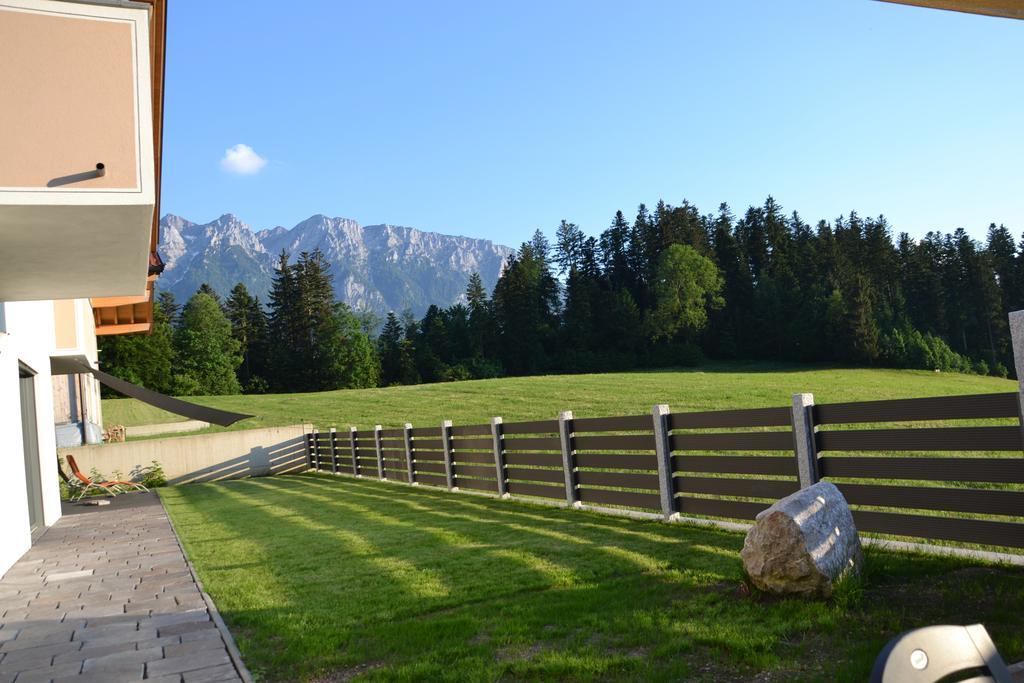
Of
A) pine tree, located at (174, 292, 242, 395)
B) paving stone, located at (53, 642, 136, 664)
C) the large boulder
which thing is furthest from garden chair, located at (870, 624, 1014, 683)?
pine tree, located at (174, 292, 242, 395)

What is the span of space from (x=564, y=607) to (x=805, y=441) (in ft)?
8.75

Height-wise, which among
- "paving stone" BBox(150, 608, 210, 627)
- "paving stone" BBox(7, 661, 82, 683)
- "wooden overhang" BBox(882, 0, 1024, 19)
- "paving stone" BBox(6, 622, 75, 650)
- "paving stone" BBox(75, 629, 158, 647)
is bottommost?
"paving stone" BBox(6, 622, 75, 650)

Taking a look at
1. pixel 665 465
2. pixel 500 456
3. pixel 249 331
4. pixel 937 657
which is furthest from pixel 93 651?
pixel 249 331

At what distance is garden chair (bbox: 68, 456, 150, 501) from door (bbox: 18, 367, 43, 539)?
173 inches

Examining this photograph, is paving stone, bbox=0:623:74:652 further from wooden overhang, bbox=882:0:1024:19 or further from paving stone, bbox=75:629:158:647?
wooden overhang, bbox=882:0:1024:19

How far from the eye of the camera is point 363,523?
995 centimetres

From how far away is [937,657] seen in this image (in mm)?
1427

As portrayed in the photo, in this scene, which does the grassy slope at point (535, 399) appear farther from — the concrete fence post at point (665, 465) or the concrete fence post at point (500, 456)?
the concrete fence post at point (665, 465)

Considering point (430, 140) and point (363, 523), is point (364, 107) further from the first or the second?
point (363, 523)

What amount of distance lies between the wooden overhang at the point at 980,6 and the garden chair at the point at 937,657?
3223mm

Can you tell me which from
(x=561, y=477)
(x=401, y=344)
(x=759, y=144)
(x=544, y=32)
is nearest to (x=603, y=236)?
(x=401, y=344)

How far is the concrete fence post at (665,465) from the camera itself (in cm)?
805

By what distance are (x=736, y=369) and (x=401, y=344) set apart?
30.2 m

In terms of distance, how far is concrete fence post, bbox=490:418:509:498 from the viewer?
454 inches
